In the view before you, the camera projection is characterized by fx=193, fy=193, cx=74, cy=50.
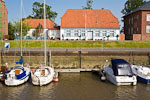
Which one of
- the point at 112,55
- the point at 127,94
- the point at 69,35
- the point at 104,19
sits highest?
the point at 104,19

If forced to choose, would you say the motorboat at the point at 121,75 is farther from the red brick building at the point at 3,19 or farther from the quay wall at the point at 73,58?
the red brick building at the point at 3,19

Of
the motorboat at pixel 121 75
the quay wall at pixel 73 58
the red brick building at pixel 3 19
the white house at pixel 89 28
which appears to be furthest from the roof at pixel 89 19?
the motorboat at pixel 121 75

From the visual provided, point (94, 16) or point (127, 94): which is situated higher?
point (94, 16)

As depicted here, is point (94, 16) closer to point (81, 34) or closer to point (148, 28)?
point (81, 34)

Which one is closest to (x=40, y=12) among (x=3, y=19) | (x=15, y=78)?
(x=3, y=19)

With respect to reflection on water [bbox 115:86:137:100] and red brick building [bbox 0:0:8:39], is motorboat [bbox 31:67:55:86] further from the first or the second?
red brick building [bbox 0:0:8:39]

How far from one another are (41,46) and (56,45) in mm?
3923

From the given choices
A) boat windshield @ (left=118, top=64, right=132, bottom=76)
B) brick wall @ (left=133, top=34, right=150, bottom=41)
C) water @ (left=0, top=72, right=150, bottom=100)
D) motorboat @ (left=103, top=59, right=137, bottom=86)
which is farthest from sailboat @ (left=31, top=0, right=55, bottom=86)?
brick wall @ (left=133, top=34, right=150, bottom=41)

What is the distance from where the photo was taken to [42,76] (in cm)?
2205

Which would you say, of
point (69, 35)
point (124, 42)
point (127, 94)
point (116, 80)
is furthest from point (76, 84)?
point (69, 35)

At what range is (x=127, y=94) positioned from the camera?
18.9 metres

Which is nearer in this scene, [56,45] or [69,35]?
[56,45]

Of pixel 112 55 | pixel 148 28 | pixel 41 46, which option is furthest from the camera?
pixel 148 28

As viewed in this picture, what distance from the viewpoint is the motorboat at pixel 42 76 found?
21314 mm
